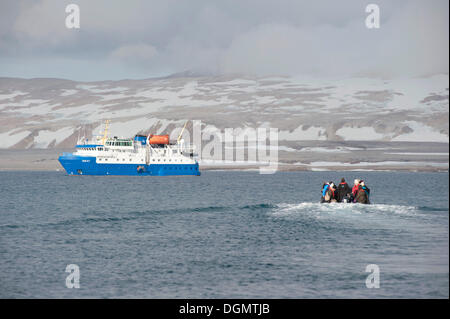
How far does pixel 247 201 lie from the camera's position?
88.5 metres

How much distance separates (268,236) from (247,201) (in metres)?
39.1

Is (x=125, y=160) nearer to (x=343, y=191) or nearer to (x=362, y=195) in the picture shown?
(x=343, y=191)

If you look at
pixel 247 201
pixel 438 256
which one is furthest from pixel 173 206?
pixel 438 256

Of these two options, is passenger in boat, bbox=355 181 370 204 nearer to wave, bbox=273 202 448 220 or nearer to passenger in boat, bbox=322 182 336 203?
wave, bbox=273 202 448 220

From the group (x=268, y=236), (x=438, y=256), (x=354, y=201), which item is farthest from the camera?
(x=354, y=201)

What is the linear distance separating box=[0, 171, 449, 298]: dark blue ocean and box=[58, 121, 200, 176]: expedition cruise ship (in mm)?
96192

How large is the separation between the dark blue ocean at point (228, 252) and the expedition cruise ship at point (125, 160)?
96.2 metres

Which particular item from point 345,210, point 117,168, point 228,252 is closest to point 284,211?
point 345,210

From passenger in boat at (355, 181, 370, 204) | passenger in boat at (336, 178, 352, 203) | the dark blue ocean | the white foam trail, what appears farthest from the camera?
passenger in boat at (336, 178, 352, 203)

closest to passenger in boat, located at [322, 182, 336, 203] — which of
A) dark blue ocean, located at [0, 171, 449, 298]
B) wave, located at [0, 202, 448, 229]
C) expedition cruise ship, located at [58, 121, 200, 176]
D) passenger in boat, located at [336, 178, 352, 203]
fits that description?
passenger in boat, located at [336, 178, 352, 203]

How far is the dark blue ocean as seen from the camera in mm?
31750

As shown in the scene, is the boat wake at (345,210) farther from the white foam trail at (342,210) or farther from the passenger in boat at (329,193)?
the passenger in boat at (329,193)

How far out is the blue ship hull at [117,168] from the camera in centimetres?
16688
